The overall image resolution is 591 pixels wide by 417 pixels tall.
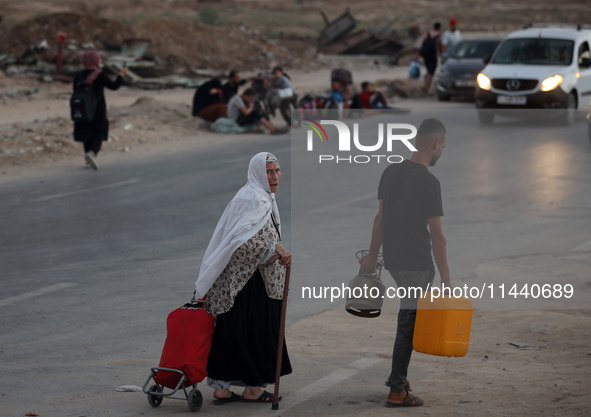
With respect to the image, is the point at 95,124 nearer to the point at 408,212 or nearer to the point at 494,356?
the point at 494,356

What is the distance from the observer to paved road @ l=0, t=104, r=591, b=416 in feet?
23.4

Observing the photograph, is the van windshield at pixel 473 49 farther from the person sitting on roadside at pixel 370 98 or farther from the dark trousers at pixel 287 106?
the dark trousers at pixel 287 106

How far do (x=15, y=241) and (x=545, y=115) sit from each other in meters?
13.4

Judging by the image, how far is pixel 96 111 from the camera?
15.6 meters

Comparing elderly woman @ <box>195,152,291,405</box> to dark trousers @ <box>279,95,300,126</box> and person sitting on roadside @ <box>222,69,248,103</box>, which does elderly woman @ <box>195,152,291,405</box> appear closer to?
person sitting on roadside @ <box>222,69,248,103</box>

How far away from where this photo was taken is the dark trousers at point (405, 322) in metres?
5.95

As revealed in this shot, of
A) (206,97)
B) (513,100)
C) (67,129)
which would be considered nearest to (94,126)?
(67,129)

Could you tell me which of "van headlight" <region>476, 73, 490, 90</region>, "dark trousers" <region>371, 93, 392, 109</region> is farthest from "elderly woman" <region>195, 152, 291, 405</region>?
"van headlight" <region>476, 73, 490, 90</region>

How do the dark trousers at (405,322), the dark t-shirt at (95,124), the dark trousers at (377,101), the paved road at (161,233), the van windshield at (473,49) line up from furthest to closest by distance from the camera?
the van windshield at (473,49), the dark trousers at (377,101), the dark t-shirt at (95,124), the paved road at (161,233), the dark trousers at (405,322)

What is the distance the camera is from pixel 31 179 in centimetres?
1535

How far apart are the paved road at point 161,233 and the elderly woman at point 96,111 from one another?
1.63 ft

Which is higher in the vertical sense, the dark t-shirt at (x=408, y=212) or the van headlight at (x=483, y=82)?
the dark t-shirt at (x=408, y=212)

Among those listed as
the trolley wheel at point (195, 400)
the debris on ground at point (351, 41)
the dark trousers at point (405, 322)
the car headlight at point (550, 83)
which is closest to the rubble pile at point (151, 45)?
the debris on ground at point (351, 41)

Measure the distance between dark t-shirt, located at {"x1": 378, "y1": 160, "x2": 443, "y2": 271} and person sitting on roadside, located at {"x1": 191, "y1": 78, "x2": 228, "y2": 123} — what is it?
15.2m
